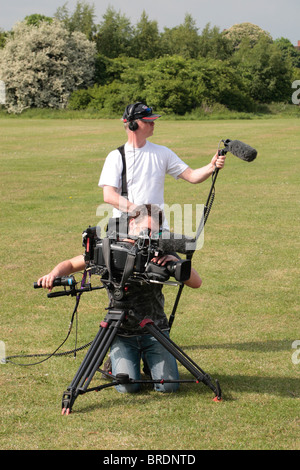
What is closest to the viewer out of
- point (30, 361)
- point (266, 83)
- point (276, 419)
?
point (276, 419)

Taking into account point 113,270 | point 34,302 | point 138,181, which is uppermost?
point 138,181

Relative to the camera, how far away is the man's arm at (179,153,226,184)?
227 inches

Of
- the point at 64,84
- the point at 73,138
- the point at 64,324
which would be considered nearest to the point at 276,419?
the point at 64,324

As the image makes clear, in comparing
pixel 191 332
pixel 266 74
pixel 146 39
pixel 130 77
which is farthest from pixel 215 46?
pixel 191 332

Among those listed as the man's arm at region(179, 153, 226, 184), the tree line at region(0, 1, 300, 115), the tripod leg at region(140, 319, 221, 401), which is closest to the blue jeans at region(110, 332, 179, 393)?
the tripod leg at region(140, 319, 221, 401)

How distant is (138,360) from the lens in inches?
239

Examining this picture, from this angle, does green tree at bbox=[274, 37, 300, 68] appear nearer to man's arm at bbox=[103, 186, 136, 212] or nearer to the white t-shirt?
the white t-shirt

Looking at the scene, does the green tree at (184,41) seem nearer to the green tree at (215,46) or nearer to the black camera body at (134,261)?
the green tree at (215,46)

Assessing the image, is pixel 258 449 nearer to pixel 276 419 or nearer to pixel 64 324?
pixel 276 419

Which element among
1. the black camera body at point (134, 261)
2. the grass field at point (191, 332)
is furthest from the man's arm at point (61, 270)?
the grass field at point (191, 332)

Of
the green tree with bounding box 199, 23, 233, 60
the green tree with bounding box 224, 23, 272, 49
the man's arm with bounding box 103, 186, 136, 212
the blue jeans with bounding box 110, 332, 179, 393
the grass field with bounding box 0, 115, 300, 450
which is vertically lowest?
the grass field with bounding box 0, 115, 300, 450

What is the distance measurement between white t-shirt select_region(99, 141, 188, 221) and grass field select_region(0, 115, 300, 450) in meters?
1.78

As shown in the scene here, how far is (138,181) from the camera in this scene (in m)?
6.12

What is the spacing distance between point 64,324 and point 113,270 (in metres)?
2.75
